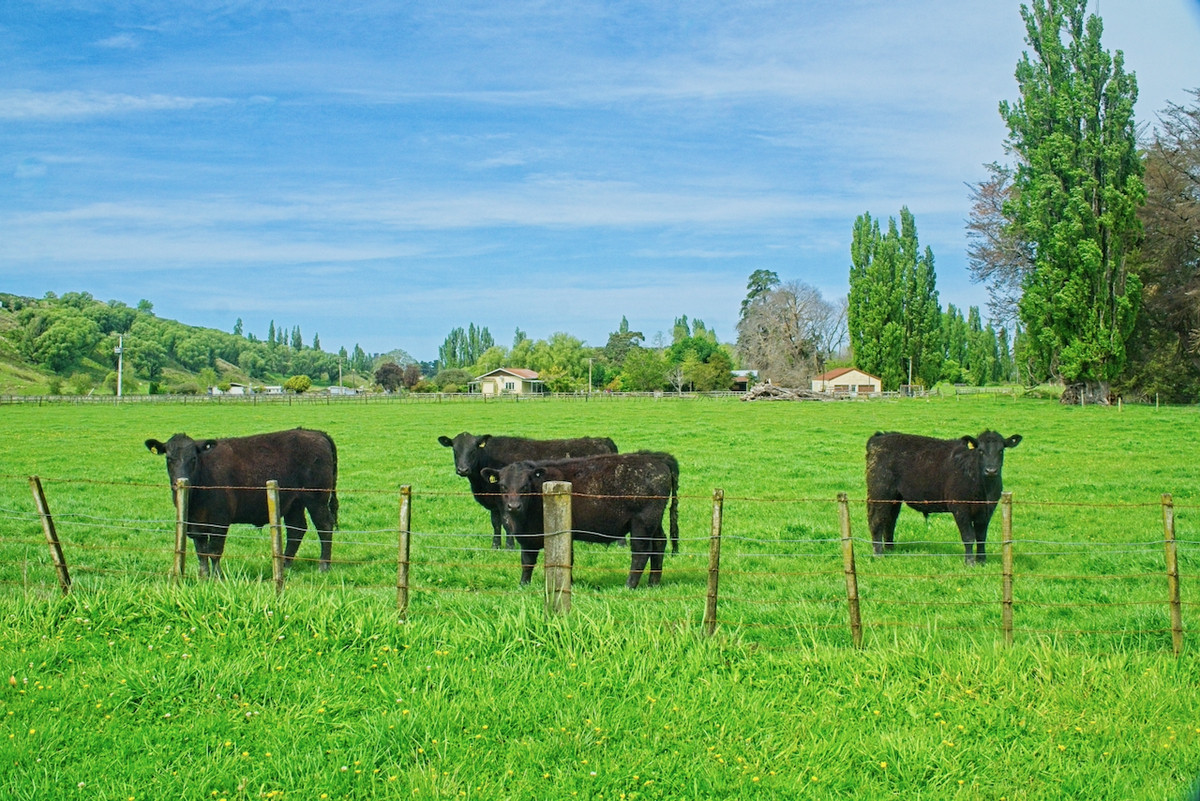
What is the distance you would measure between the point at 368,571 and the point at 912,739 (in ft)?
22.0

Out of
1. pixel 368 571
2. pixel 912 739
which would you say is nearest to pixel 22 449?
pixel 368 571

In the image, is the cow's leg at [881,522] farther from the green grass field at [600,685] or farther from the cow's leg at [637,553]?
the cow's leg at [637,553]

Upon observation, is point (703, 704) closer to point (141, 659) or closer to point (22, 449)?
point (141, 659)

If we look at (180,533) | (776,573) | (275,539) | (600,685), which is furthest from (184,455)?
(776,573)

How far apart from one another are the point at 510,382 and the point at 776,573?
10832 cm

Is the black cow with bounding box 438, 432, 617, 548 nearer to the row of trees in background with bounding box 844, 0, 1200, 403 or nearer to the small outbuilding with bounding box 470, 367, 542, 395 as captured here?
the row of trees in background with bounding box 844, 0, 1200, 403

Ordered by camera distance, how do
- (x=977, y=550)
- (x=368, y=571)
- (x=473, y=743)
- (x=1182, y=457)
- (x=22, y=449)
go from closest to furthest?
1. (x=473, y=743)
2. (x=368, y=571)
3. (x=977, y=550)
4. (x=1182, y=457)
5. (x=22, y=449)

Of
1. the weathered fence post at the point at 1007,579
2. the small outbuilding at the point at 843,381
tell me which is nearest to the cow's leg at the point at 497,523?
the weathered fence post at the point at 1007,579

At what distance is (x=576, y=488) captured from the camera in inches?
392

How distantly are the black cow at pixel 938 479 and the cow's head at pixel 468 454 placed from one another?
5663 millimetres

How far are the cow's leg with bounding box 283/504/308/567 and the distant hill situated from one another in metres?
75.2

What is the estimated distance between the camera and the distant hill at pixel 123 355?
115 meters

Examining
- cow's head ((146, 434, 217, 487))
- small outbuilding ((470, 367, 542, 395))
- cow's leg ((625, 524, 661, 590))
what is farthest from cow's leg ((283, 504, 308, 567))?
small outbuilding ((470, 367, 542, 395))

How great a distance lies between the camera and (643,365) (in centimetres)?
9838
